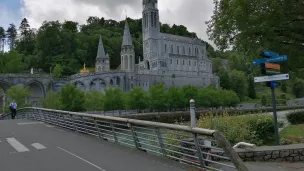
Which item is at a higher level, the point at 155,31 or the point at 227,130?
the point at 155,31

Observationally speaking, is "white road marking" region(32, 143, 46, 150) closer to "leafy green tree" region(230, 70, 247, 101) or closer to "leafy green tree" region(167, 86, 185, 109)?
"leafy green tree" region(167, 86, 185, 109)

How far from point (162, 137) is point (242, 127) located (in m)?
6.92

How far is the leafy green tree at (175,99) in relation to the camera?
67.0m

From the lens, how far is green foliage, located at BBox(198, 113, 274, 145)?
522 inches

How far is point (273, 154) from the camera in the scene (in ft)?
31.2

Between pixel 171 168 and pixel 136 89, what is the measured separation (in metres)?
55.7

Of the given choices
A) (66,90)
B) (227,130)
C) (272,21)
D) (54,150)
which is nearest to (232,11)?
(272,21)

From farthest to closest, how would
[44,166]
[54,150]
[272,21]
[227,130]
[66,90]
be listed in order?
[66,90] < [272,21] < [227,130] < [54,150] < [44,166]

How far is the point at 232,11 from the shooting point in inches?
674

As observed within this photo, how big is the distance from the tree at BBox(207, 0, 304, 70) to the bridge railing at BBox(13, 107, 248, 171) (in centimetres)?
752

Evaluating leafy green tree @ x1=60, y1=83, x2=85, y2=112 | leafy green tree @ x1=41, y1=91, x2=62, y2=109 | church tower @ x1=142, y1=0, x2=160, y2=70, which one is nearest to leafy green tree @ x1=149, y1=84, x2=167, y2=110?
leafy green tree @ x1=60, y1=83, x2=85, y2=112

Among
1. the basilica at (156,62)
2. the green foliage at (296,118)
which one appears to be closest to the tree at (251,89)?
the basilica at (156,62)

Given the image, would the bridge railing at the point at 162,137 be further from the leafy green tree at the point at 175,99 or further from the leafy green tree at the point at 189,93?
the leafy green tree at the point at 189,93

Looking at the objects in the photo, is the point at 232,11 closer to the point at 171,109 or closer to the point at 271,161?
the point at 271,161
